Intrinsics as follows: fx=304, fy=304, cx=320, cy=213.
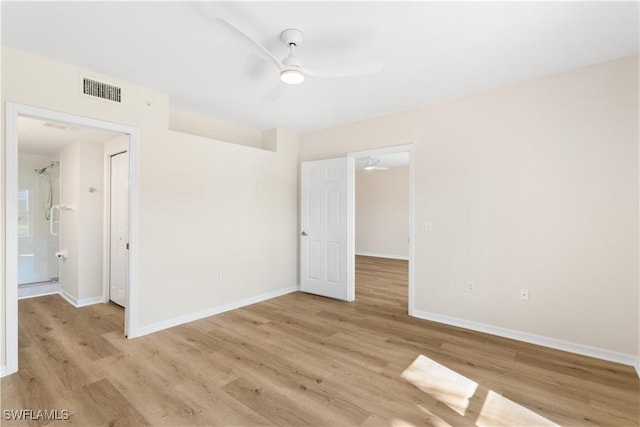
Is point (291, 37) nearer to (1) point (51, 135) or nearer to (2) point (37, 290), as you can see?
(1) point (51, 135)

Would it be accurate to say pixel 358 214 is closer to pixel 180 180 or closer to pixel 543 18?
pixel 180 180

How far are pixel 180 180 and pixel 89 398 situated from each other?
2.23m

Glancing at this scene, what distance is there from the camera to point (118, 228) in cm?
430

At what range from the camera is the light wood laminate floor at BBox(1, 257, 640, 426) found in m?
1.98

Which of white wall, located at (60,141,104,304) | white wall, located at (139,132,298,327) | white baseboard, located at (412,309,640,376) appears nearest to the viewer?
white baseboard, located at (412,309,640,376)

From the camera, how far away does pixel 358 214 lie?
956cm

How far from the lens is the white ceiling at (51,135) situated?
3682 millimetres

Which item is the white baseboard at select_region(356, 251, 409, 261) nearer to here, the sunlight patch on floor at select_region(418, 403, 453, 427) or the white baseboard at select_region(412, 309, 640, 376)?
the white baseboard at select_region(412, 309, 640, 376)

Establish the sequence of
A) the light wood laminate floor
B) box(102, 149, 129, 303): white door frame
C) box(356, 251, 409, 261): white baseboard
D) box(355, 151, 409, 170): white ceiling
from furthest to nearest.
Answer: box(356, 251, 409, 261): white baseboard, box(355, 151, 409, 170): white ceiling, box(102, 149, 129, 303): white door frame, the light wood laminate floor

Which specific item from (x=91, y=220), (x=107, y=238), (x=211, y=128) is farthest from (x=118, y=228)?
(x=211, y=128)

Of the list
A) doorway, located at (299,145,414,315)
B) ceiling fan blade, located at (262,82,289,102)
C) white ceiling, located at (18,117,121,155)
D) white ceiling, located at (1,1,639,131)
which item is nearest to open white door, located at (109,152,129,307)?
white ceiling, located at (18,117,121,155)

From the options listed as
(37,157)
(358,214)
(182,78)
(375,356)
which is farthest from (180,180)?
(358,214)

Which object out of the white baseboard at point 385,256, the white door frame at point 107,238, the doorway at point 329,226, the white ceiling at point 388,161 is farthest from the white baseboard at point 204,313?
the white baseboard at point 385,256

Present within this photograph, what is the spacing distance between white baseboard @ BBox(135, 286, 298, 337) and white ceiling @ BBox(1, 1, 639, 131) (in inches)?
102
